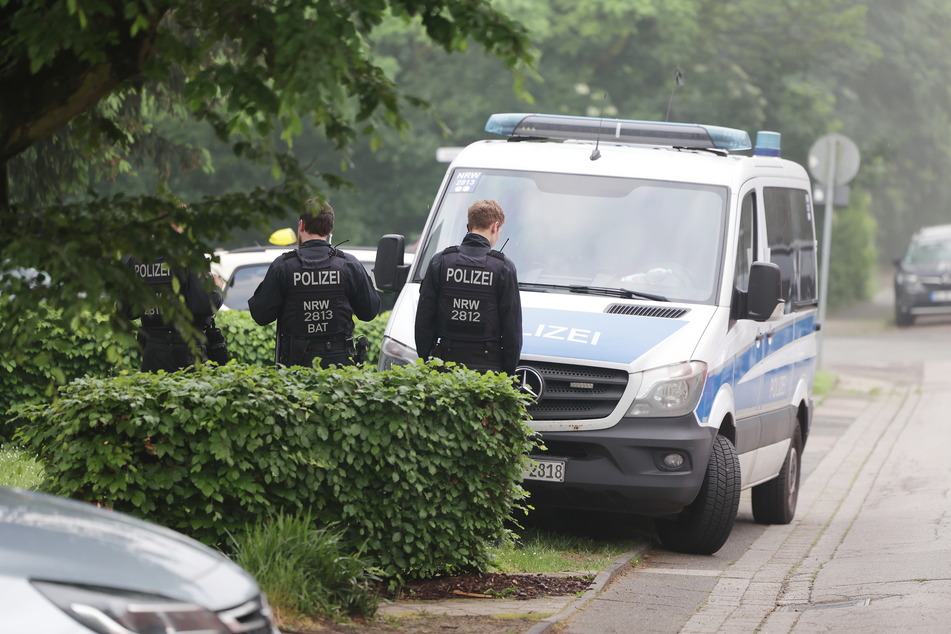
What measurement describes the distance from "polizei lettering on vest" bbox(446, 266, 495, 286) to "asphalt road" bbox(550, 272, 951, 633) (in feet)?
5.72

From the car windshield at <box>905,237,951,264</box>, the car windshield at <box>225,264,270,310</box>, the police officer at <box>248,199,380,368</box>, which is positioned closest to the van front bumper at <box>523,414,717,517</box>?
the police officer at <box>248,199,380,368</box>

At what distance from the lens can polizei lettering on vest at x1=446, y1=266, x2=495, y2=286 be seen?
8.03m

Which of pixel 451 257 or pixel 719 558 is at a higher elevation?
pixel 451 257

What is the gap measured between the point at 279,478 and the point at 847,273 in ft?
115

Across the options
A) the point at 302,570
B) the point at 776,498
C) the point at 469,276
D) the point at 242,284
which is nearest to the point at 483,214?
the point at 469,276

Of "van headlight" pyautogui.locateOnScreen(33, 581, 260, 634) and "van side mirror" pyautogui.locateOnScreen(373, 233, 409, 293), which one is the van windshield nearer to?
"van side mirror" pyautogui.locateOnScreen(373, 233, 409, 293)

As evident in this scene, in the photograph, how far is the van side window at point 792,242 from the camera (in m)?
10.0

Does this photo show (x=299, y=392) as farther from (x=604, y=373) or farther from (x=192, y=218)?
(x=604, y=373)

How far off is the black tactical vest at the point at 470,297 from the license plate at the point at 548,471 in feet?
2.58

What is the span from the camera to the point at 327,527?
6.40m

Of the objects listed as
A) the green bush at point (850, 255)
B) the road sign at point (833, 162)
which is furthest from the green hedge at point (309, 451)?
the green bush at point (850, 255)

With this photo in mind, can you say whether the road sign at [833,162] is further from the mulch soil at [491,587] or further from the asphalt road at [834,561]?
the mulch soil at [491,587]

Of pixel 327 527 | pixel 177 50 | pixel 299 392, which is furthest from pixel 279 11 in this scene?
pixel 327 527

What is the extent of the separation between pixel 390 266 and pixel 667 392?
2.15 meters
